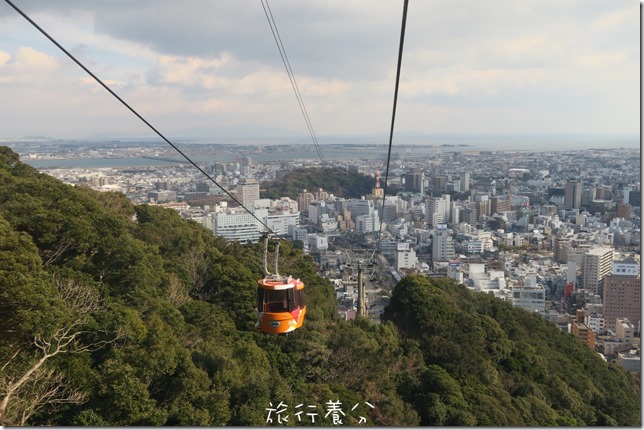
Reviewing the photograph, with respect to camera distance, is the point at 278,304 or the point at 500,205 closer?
the point at 278,304

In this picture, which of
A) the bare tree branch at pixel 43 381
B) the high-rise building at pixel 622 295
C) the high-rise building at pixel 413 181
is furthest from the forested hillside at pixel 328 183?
the bare tree branch at pixel 43 381

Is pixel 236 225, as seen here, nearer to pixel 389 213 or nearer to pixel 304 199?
pixel 304 199

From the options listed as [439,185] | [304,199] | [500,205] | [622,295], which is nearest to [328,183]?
[304,199]

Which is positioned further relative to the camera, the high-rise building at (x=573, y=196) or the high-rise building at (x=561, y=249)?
the high-rise building at (x=573, y=196)

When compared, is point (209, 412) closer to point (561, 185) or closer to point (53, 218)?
point (53, 218)

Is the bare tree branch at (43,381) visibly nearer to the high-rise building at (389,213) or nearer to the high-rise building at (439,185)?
the high-rise building at (389,213)

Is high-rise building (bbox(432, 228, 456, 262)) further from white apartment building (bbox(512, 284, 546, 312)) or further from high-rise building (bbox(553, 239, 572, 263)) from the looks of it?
white apartment building (bbox(512, 284, 546, 312))
